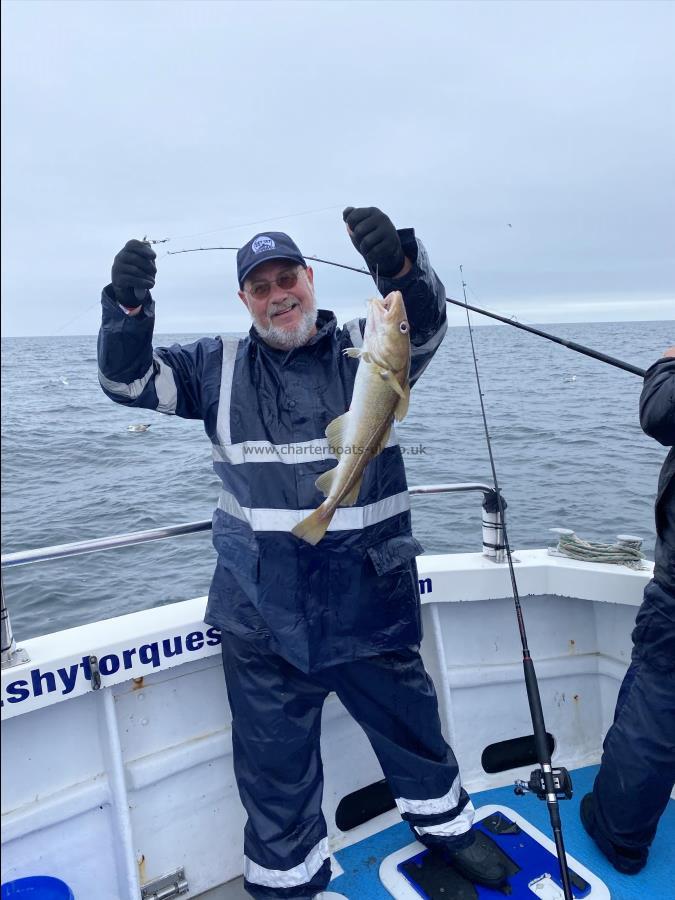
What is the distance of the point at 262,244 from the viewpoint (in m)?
2.99

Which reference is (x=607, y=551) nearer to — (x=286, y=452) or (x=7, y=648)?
(x=286, y=452)

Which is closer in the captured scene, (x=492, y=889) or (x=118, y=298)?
(x=118, y=298)

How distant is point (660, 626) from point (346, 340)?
1.88 metres

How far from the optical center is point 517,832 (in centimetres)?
355

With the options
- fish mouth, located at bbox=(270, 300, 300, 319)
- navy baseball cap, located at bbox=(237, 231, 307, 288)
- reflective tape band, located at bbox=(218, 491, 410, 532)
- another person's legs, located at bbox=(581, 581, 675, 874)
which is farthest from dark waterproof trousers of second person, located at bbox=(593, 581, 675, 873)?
navy baseball cap, located at bbox=(237, 231, 307, 288)

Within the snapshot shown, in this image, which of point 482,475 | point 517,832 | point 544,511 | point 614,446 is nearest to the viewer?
point 517,832

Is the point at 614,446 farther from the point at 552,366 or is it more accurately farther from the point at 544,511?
the point at 552,366

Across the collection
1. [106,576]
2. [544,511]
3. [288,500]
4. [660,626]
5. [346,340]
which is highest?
[346,340]

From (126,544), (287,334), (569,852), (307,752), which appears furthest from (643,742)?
(126,544)

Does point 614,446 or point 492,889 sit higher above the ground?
point 614,446

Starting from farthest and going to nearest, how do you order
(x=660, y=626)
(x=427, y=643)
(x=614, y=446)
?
(x=614, y=446), (x=427, y=643), (x=660, y=626)

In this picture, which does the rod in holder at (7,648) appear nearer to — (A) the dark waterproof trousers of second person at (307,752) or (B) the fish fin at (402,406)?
(A) the dark waterproof trousers of second person at (307,752)

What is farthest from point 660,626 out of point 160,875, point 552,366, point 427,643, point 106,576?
point 552,366

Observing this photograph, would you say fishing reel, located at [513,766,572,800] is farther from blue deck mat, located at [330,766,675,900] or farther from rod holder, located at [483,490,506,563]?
rod holder, located at [483,490,506,563]
